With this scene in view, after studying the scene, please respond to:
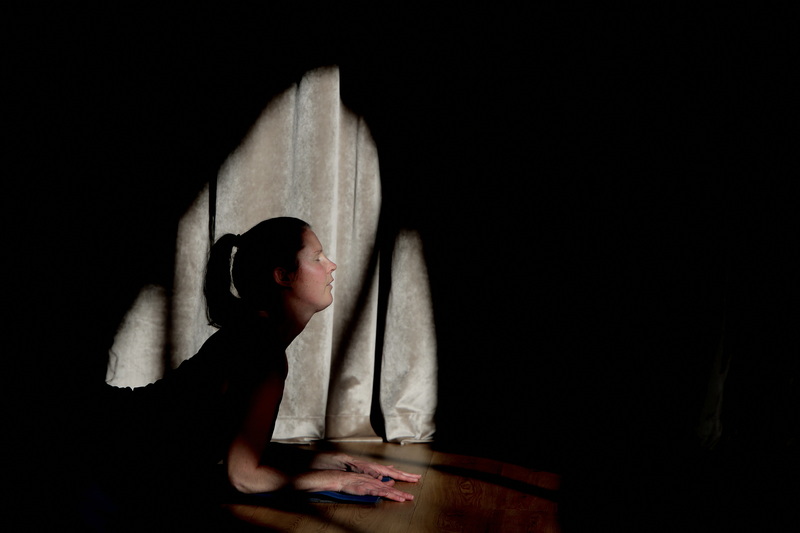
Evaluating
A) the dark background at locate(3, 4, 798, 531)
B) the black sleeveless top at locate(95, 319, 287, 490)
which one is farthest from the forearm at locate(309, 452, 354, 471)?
the dark background at locate(3, 4, 798, 531)

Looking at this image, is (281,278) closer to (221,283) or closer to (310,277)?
(310,277)

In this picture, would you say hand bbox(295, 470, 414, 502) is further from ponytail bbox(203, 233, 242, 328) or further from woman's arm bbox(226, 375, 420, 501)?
ponytail bbox(203, 233, 242, 328)

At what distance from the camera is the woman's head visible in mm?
2102

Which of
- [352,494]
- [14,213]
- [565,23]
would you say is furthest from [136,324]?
[565,23]

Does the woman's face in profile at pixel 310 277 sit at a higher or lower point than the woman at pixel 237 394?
higher

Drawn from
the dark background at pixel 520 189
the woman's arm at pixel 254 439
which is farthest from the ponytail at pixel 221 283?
the dark background at pixel 520 189

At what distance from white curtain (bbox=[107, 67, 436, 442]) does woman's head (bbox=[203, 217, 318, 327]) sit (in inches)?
21.9

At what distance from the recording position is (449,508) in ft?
7.23

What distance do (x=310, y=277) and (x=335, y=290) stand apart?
2.37 feet

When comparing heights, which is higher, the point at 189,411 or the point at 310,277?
the point at 310,277

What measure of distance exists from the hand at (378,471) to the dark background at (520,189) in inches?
16.3

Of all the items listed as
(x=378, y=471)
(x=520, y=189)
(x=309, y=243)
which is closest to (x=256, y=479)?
(x=378, y=471)

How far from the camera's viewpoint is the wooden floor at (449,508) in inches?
81.1

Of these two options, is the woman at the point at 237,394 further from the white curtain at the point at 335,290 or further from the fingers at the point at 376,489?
the white curtain at the point at 335,290
